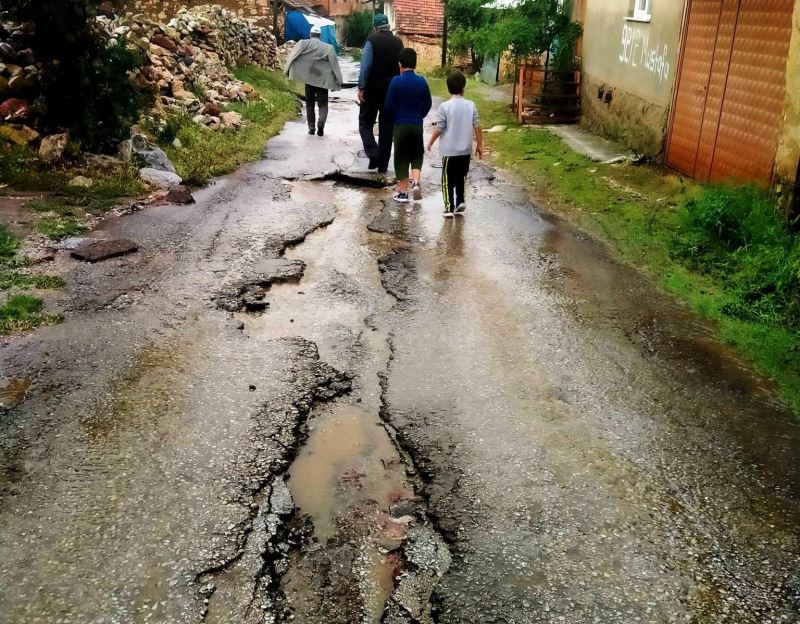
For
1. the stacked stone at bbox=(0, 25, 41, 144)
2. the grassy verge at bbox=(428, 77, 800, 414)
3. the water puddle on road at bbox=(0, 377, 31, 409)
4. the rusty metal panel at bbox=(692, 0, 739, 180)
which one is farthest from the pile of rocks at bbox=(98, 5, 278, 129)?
the rusty metal panel at bbox=(692, 0, 739, 180)

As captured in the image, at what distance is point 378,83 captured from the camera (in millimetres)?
9695

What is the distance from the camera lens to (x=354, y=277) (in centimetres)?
588

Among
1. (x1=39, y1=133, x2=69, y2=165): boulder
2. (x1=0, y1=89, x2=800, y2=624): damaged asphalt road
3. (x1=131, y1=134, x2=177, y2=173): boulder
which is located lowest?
(x1=0, y1=89, x2=800, y2=624): damaged asphalt road

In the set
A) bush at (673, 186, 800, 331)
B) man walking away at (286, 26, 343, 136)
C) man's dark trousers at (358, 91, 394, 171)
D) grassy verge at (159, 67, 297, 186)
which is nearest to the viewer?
bush at (673, 186, 800, 331)

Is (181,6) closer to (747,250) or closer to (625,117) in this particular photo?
(625,117)

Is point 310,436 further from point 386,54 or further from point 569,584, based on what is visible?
point 386,54

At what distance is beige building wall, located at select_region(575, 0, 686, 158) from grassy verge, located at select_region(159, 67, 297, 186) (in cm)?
599

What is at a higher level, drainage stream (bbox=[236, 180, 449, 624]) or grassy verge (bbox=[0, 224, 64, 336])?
grassy verge (bbox=[0, 224, 64, 336])

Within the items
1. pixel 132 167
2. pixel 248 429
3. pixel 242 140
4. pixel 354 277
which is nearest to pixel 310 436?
pixel 248 429

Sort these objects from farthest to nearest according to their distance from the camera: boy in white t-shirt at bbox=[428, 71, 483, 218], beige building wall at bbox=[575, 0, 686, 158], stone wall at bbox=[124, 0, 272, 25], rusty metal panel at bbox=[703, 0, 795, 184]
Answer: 1. stone wall at bbox=[124, 0, 272, 25]
2. beige building wall at bbox=[575, 0, 686, 158]
3. boy in white t-shirt at bbox=[428, 71, 483, 218]
4. rusty metal panel at bbox=[703, 0, 795, 184]

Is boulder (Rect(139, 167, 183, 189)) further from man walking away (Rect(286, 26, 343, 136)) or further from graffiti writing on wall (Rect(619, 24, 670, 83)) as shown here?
graffiti writing on wall (Rect(619, 24, 670, 83))

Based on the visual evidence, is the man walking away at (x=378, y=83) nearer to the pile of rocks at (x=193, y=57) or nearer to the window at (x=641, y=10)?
the pile of rocks at (x=193, y=57)

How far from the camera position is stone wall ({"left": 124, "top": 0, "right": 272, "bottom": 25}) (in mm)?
20406

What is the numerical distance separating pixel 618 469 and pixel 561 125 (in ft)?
40.0
